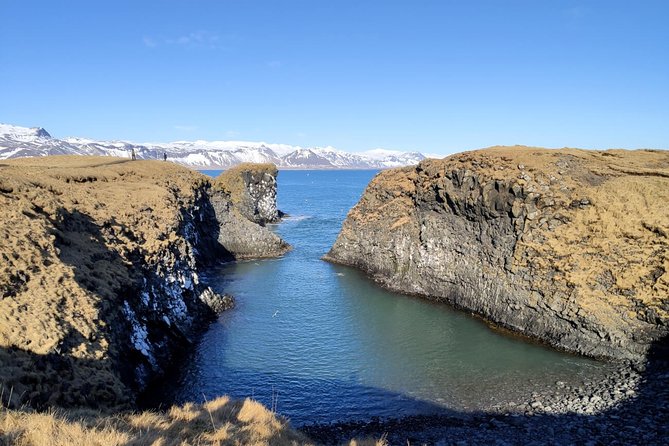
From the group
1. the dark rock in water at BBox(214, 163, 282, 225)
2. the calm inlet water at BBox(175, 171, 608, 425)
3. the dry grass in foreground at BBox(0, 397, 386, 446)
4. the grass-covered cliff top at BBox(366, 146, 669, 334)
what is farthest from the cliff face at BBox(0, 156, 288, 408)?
the dark rock in water at BBox(214, 163, 282, 225)

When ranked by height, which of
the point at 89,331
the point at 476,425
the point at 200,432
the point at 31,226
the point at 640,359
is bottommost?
the point at 476,425

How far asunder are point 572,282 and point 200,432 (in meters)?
33.1

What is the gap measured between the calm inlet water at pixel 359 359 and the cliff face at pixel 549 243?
3.05 metres

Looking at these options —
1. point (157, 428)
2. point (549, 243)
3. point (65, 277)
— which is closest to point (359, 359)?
point (157, 428)

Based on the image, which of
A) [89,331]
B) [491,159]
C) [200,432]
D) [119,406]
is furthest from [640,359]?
[89,331]

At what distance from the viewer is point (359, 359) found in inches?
1284

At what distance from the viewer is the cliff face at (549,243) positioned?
32.4m

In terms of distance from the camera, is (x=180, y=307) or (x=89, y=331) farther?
(x=180, y=307)

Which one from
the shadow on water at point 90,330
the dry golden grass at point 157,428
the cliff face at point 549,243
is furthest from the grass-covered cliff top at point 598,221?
the shadow on water at point 90,330

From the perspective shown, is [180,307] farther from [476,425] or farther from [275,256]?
[275,256]

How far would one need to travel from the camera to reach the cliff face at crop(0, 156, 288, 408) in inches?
693

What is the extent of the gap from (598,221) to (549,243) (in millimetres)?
4432

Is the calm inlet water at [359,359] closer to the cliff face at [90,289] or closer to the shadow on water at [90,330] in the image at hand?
the cliff face at [90,289]

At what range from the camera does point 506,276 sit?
40375mm
